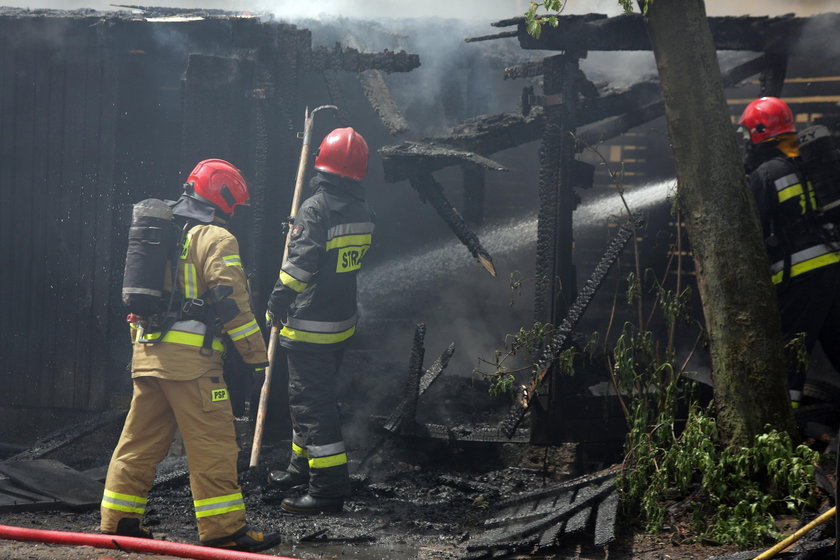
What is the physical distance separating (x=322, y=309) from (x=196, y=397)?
131cm

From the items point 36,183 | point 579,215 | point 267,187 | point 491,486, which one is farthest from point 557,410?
point 36,183

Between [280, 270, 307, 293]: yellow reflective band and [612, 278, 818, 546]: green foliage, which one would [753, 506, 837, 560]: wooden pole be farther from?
[280, 270, 307, 293]: yellow reflective band

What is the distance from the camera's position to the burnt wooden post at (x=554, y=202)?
6480mm

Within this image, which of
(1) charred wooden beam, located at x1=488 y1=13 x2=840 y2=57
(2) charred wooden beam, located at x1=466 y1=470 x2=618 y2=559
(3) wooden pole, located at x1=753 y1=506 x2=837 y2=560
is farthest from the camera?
(1) charred wooden beam, located at x1=488 y1=13 x2=840 y2=57

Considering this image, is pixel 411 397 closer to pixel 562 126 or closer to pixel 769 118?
pixel 562 126

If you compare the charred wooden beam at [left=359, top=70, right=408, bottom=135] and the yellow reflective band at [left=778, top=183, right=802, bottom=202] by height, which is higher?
the charred wooden beam at [left=359, top=70, right=408, bottom=135]

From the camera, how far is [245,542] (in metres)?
5.02

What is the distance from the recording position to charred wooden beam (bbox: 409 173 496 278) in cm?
676

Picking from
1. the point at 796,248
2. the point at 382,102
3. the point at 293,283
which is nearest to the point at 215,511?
the point at 293,283

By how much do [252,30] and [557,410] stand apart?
4.14 metres

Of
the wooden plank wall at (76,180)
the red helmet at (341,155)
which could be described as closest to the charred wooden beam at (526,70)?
the red helmet at (341,155)

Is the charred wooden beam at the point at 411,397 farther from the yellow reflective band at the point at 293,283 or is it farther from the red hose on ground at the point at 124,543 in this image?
the red hose on ground at the point at 124,543

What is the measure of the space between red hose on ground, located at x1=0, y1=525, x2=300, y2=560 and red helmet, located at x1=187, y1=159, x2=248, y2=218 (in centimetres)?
211

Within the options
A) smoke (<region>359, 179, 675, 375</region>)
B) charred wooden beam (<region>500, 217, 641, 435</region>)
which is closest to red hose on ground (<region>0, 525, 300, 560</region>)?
charred wooden beam (<region>500, 217, 641, 435</region>)
